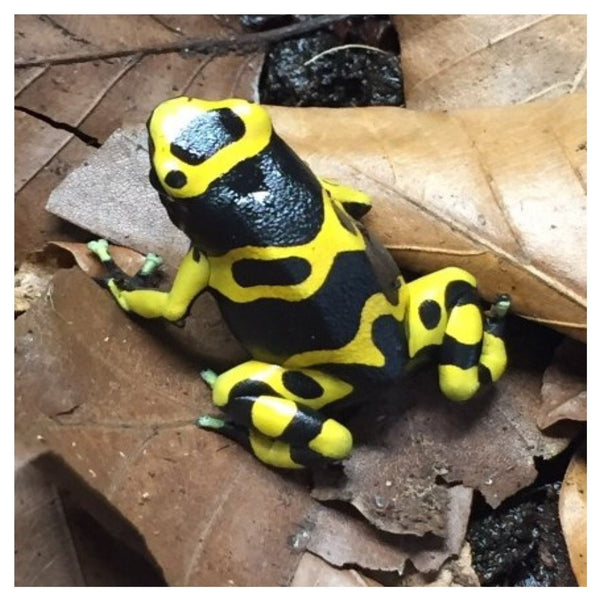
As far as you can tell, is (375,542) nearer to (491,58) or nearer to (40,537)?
(40,537)

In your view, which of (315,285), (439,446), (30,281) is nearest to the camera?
(315,285)

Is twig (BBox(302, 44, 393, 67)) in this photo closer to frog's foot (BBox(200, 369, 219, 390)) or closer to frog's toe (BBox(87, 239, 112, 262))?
frog's toe (BBox(87, 239, 112, 262))

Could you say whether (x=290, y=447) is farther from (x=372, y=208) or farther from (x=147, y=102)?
(x=147, y=102)

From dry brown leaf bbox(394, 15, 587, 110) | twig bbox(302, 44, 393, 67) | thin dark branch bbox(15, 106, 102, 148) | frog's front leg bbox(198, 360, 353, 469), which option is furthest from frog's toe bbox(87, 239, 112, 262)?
dry brown leaf bbox(394, 15, 587, 110)

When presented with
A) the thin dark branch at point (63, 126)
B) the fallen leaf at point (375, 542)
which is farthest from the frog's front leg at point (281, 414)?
the thin dark branch at point (63, 126)

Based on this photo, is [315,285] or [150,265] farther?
[150,265]

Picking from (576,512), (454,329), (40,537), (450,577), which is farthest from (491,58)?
(40,537)

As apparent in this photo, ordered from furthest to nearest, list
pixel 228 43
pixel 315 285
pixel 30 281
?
pixel 228 43 < pixel 30 281 < pixel 315 285
